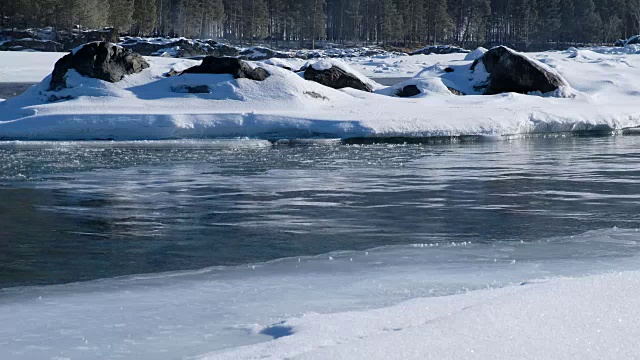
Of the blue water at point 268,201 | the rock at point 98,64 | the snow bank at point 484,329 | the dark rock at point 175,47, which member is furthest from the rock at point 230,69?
the dark rock at point 175,47

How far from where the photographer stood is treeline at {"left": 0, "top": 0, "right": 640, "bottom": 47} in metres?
111

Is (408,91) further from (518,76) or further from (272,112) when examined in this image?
(272,112)

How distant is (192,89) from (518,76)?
926cm

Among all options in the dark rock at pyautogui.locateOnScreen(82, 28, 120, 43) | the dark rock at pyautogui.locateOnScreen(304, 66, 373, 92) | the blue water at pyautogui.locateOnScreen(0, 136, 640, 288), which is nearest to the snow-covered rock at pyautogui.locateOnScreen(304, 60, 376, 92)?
the dark rock at pyautogui.locateOnScreen(304, 66, 373, 92)

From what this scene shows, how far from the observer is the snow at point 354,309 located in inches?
167

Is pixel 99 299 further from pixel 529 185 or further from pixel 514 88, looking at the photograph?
pixel 514 88

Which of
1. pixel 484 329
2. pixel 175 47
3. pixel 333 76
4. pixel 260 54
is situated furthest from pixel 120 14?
pixel 484 329

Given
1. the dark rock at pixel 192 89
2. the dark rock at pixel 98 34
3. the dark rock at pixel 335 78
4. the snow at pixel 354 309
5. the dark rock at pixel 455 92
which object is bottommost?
the snow at pixel 354 309

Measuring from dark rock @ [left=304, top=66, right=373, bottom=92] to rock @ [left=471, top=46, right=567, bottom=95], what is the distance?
3.58 meters

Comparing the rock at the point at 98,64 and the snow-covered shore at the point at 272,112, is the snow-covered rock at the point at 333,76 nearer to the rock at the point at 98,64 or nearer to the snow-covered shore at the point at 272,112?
the snow-covered shore at the point at 272,112

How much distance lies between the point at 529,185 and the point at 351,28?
362 feet

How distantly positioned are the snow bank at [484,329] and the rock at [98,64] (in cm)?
1713

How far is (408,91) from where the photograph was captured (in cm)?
2475

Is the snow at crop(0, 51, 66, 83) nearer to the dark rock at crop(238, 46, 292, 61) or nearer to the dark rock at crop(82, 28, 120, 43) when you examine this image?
the dark rock at crop(82, 28, 120, 43)
